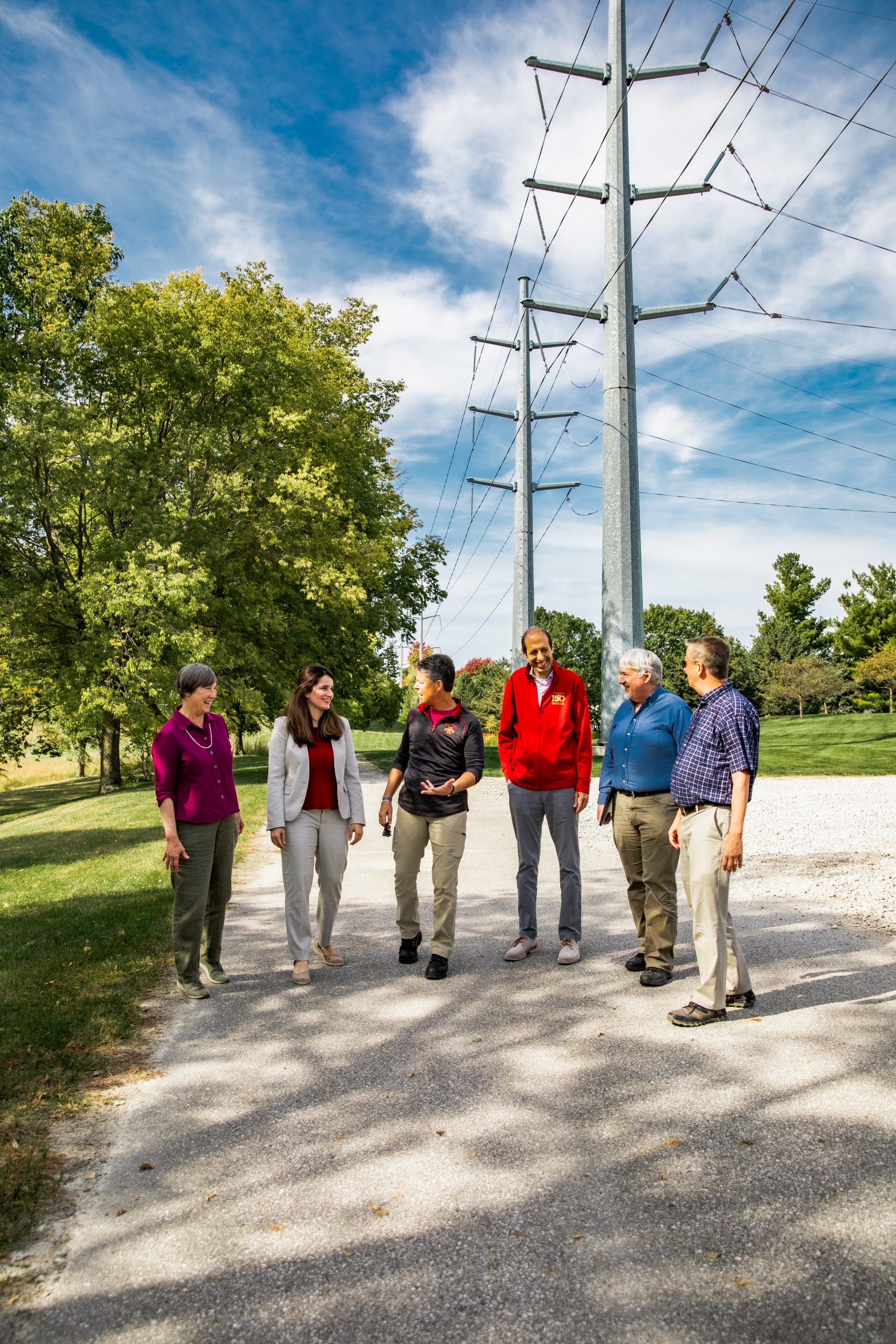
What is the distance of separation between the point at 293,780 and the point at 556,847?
5.95 feet

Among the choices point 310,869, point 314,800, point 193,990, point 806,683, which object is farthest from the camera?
point 806,683

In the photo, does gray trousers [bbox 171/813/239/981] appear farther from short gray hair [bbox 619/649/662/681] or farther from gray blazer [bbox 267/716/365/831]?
short gray hair [bbox 619/649/662/681]

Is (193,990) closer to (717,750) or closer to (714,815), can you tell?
(714,815)

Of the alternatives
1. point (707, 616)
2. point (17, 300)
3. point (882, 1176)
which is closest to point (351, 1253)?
point (882, 1176)

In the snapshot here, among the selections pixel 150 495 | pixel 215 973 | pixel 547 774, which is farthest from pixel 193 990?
pixel 150 495

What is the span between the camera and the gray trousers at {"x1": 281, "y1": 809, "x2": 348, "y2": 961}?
19.1ft

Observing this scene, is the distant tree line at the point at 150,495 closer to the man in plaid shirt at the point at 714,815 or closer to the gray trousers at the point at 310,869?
the gray trousers at the point at 310,869

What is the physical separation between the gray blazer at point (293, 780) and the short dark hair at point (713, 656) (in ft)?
7.51

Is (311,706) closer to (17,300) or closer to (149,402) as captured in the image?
(149,402)

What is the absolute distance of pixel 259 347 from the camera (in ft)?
74.7

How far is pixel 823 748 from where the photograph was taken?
30391mm

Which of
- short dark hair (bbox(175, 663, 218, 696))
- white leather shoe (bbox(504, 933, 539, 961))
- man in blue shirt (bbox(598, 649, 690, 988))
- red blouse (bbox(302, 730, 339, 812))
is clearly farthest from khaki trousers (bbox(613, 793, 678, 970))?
short dark hair (bbox(175, 663, 218, 696))

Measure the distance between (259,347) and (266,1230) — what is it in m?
22.6

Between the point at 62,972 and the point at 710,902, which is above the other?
the point at 710,902
